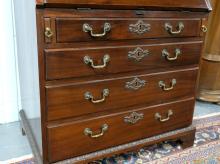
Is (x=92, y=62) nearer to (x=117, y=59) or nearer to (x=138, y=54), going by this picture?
(x=117, y=59)

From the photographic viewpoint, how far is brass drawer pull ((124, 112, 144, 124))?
1219 mm

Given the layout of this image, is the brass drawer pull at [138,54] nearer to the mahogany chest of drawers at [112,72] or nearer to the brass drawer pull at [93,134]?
the mahogany chest of drawers at [112,72]

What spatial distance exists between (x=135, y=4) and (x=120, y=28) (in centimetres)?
11

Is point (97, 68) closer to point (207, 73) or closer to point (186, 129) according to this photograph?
point (186, 129)

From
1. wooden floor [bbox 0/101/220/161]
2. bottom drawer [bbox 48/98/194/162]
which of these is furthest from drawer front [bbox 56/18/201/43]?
wooden floor [bbox 0/101/220/161]

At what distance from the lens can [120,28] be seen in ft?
3.43

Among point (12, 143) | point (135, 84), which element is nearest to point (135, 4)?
point (135, 84)

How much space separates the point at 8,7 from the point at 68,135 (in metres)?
0.85

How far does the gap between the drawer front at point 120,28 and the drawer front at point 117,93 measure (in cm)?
18

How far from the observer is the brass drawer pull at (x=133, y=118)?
1.22 m

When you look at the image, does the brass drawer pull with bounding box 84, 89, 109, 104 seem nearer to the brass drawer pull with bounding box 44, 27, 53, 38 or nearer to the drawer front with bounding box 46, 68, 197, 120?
the drawer front with bounding box 46, 68, 197, 120

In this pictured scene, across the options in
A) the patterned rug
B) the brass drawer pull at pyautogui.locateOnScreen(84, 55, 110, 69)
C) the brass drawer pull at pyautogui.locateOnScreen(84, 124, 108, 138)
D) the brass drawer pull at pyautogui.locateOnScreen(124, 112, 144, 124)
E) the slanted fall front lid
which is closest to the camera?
the slanted fall front lid

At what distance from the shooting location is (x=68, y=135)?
3.54ft

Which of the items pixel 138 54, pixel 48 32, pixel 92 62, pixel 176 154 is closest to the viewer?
pixel 48 32
